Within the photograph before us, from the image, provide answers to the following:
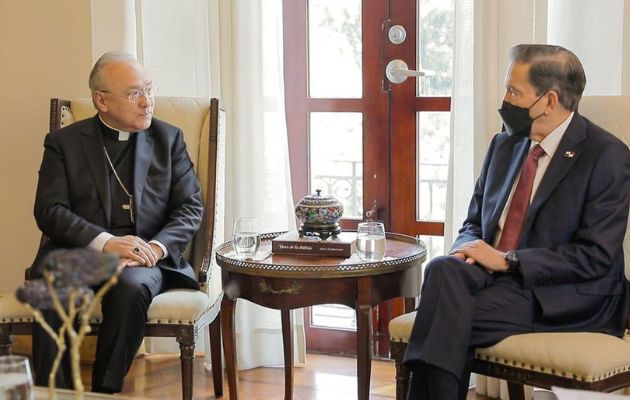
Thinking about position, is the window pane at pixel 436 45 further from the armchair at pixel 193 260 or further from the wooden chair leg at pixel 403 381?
the wooden chair leg at pixel 403 381

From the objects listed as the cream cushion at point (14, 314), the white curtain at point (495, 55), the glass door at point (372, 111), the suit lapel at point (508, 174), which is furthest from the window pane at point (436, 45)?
the cream cushion at point (14, 314)

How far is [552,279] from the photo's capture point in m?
2.61

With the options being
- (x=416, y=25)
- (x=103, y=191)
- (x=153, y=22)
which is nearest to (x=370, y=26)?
(x=416, y=25)

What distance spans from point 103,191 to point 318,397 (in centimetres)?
108

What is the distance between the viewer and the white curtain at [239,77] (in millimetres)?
3633

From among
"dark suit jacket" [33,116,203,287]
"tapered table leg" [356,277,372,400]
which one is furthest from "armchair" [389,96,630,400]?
"dark suit jacket" [33,116,203,287]

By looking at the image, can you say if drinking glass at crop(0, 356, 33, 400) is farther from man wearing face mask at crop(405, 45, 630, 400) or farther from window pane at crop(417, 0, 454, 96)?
window pane at crop(417, 0, 454, 96)

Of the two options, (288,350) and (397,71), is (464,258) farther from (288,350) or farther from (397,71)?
(397,71)

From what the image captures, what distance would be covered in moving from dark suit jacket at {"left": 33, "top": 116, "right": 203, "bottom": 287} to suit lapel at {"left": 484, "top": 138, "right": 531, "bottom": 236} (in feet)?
3.35

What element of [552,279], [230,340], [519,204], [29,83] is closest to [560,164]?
[519,204]

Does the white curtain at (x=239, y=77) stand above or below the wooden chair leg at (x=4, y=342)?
above

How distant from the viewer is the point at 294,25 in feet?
12.4

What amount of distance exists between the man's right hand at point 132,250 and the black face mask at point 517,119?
1200 millimetres

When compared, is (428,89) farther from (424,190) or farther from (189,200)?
(189,200)
